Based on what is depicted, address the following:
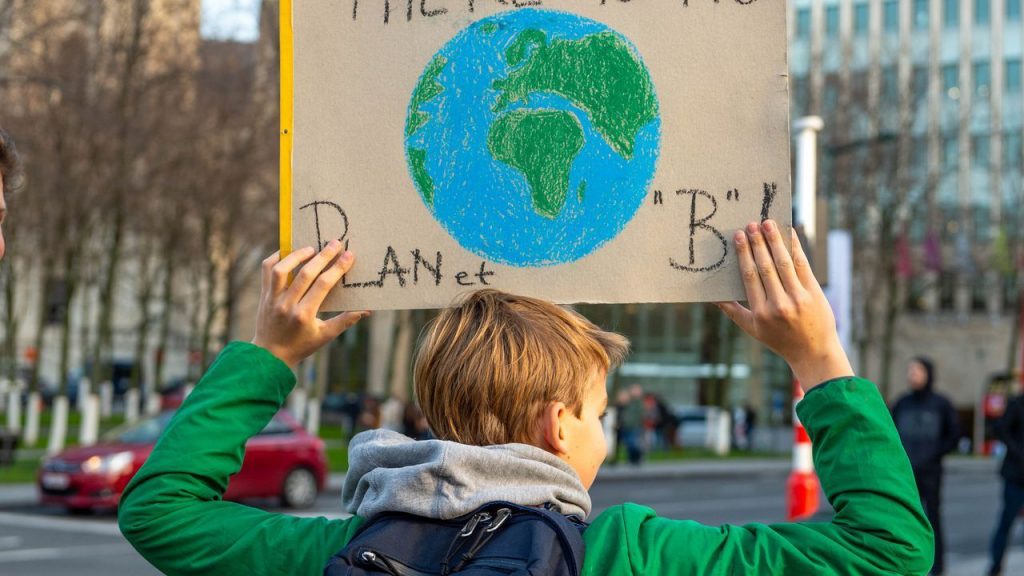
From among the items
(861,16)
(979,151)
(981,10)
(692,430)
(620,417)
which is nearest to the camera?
(620,417)

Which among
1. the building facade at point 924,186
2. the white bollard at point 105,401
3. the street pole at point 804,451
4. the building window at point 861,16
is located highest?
the building window at point 861,16

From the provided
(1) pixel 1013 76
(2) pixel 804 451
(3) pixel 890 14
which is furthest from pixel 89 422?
(1) pixel 1013 76

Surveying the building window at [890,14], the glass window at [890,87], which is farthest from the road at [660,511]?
the building window at [890,14]

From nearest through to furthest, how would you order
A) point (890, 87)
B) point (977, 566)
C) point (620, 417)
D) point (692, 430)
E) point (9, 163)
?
point (9, 163)
point (977, 566)
point (620, 417)
point (890, 87)
point (692, 430)

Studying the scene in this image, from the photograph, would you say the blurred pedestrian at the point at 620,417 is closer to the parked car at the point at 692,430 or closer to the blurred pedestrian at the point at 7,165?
the parked car at the point at 692,430

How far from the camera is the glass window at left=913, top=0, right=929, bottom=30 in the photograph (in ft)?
204

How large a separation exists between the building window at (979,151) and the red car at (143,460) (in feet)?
107

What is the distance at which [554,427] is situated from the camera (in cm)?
184

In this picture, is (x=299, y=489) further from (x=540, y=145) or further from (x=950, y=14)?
(x=950, y=14)

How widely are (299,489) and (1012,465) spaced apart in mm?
9838

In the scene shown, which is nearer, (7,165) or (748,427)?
(7,165)

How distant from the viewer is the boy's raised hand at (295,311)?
2143mm

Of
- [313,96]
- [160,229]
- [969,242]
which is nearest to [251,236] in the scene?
[160,229]

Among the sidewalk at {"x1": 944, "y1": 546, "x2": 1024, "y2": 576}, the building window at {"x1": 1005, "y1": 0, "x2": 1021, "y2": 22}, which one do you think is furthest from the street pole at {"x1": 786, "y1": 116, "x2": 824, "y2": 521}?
the building window at {"x1": 1005, "y1": 0, "x2": 1021, "y2": 22}
